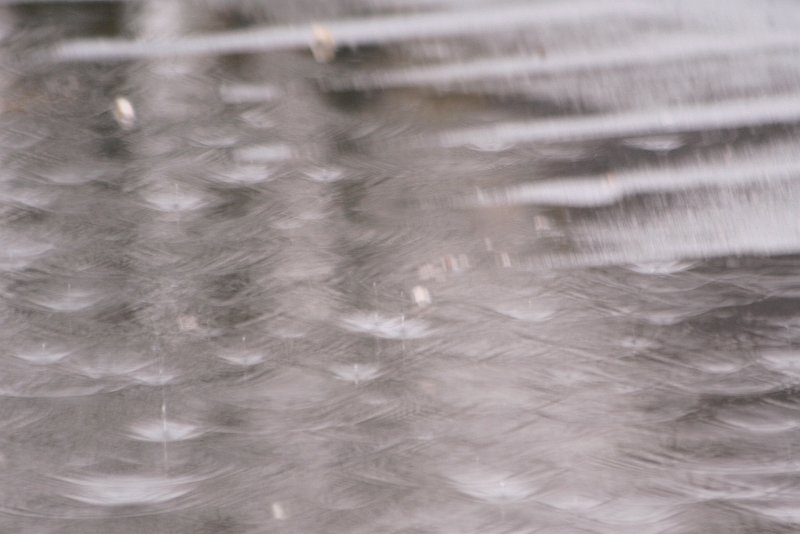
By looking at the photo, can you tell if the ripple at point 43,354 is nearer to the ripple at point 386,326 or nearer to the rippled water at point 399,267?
the rippled water at point 399,267

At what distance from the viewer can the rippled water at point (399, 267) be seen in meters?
1.48

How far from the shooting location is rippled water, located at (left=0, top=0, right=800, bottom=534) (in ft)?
4.85

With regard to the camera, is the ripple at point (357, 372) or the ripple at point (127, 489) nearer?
the ripple at point (127, 489)

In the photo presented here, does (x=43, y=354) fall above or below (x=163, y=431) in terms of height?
above

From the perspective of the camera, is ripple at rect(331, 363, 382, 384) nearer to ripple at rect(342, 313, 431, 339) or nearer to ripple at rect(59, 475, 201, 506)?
ripple at rect(342, 313, 431, 339)

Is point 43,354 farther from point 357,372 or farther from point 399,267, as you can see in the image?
point 399,267

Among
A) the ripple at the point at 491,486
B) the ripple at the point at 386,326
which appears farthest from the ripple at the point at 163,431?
the ripple at the point at 491,486

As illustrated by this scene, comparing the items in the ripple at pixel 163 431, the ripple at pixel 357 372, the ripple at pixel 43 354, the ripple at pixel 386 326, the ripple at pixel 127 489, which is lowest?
the ripple at pixel 127 489

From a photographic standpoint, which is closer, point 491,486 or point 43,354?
point 491,486

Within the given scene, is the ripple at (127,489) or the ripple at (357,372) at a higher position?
the ripple at (357,372)

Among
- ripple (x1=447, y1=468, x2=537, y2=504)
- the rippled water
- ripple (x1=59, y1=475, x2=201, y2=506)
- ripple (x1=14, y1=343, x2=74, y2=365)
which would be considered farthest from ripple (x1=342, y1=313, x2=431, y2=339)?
ripple (x1=14, y1=343, x2=74, y2=365)

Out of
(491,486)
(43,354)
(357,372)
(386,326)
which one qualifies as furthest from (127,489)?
(491,486)

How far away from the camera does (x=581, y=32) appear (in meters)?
2.00

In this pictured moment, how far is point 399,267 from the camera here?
1680 millimetres
